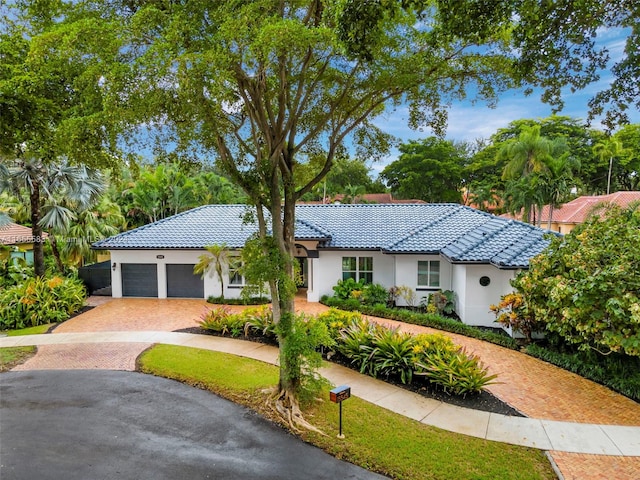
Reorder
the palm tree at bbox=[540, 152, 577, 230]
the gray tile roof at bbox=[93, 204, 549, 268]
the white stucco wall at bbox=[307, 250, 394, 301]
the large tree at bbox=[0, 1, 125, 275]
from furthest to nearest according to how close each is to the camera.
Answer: the palm tree at bbox=[540, 152, 577, 230], the white stucco wall at bbox=[307, 250, 394, 301], the gray tile roof at bbox=[93, 204, 549, 268], the large tree at bbox=[0, 1, 125, 275]

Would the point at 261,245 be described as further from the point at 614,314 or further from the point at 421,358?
the point at 614,314

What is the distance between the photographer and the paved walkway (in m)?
7.24

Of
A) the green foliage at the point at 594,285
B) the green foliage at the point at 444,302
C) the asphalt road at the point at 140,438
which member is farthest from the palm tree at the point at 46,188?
the green foliage at the point at 594,285

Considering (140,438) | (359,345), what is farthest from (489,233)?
(140,438)

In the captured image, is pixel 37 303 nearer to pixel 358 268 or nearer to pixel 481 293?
pixel 358 268

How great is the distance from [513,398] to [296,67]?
9225mm

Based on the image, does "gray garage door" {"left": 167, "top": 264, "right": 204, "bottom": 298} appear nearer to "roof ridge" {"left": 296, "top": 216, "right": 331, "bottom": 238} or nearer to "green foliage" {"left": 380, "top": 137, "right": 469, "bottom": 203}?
"roof ridge" {"left": 296, "top": 216, "right": 331, "bottom": 238}

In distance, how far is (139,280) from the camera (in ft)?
67.4

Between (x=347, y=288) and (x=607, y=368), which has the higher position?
(x=347, y=288)

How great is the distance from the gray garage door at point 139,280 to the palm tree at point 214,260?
112 inches

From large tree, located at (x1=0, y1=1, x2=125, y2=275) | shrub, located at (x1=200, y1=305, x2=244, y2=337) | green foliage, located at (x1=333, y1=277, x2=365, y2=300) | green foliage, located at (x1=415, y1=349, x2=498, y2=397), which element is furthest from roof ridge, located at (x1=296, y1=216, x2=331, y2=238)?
large tree, located at (x1=0, y1=1, x2=125, y2=275)

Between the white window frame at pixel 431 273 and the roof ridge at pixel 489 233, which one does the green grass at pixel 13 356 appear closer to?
the white window frame at pixel 431 273

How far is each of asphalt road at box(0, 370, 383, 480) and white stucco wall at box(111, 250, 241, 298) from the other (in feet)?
32.4

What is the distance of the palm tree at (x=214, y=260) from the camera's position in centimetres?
1858
